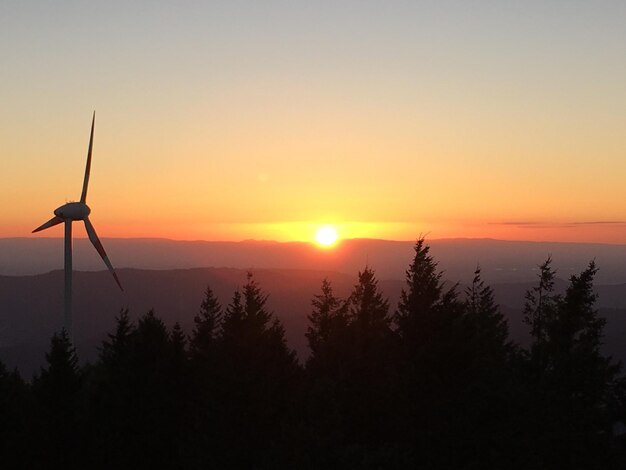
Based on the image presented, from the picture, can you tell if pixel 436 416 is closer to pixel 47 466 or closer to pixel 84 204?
pixel 47 466

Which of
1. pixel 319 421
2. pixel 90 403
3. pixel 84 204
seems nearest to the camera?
pixel 319 421

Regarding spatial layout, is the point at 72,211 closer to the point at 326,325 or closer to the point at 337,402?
the point at 326,325

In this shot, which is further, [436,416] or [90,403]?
[90,403]

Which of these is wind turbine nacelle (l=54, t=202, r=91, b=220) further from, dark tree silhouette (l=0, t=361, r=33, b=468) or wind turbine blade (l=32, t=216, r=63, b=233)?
dark tree silhouette (l=0, t=361, r=33, b=468)

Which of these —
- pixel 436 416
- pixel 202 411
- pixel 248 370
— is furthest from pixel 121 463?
pixel 436 416

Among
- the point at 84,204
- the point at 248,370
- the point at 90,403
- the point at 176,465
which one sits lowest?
the point at 176,465
